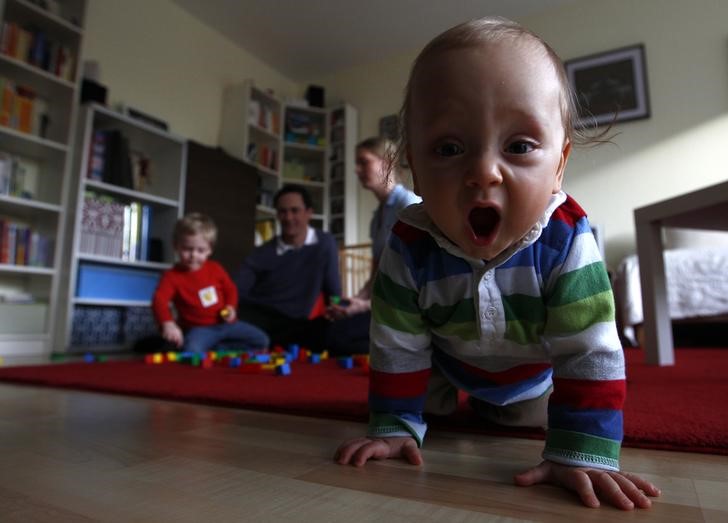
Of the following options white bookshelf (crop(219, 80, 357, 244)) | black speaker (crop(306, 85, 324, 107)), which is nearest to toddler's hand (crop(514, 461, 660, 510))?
white bookshelf (crop(219, 80, 357, 244))

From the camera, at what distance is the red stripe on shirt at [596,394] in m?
→ 0.47

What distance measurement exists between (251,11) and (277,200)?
201 cm

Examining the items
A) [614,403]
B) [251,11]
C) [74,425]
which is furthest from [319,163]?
[614,403]

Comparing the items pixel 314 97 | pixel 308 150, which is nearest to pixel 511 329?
pixel 308 150

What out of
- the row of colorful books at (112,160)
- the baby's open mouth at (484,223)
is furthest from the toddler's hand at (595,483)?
the row of colorful books at (112,160)

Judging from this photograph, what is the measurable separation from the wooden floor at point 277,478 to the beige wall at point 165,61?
2.88 meters

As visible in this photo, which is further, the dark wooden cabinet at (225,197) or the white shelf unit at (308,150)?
the white shelf unit at (308,150)

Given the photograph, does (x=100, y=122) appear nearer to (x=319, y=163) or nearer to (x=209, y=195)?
(x=209, y=195)

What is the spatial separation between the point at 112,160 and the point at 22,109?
452 mm

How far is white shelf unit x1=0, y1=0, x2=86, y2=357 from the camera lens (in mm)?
2299

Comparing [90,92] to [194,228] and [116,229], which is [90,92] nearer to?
[116,229]

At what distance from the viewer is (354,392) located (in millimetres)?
1015

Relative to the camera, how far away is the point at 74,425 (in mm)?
743

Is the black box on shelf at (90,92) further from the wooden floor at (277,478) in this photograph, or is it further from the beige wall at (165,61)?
the wooden floor at (277,478)
